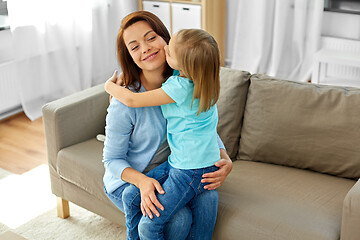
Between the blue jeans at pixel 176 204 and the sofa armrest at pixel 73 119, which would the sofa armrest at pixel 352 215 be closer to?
the blue jeans at pixel 176 204

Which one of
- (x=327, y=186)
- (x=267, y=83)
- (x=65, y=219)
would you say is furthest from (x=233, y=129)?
(x=65, y=219)

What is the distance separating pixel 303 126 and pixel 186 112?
601 millimetres

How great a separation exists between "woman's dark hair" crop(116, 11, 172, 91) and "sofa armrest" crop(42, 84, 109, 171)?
1.80ft

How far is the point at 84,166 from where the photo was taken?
2.14 m

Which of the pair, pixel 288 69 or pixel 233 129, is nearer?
pixel 233 129

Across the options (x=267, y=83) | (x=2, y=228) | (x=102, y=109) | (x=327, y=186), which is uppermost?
(x=267, y=83)

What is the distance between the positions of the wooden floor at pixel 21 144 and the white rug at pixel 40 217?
166 mm

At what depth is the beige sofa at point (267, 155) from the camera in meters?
1.75

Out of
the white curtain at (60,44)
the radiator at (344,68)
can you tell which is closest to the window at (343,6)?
the radiator at (344,68)

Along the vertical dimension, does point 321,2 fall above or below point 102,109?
above

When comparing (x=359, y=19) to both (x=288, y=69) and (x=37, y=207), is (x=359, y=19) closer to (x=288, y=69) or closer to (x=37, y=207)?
(x=288, y=69)

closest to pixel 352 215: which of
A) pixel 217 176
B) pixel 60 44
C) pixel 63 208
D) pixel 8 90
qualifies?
pixel 217 176

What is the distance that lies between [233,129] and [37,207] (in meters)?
1.14

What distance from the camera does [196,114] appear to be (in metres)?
1.69
